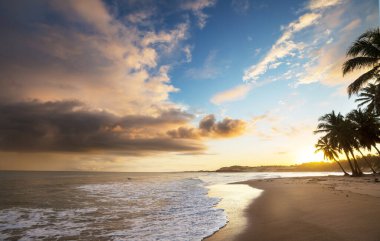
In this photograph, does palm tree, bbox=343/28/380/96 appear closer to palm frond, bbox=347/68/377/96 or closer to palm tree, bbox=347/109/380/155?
palm frond, bbox=347/68/377/96

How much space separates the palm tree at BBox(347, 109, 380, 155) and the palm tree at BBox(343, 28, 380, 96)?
3051 cm

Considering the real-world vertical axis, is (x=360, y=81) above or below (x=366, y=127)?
below

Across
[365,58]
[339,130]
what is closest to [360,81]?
[365,58]

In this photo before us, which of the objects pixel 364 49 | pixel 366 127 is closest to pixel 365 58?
pixel 364 49

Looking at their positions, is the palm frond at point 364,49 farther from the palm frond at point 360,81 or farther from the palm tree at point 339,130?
the palm tree at point 339,130

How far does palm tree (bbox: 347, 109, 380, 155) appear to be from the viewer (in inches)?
1828

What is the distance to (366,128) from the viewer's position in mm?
47062

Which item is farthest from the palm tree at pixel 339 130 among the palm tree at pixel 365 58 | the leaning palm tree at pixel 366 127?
the palm tree at pixel 365 58

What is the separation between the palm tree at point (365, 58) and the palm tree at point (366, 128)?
1201 inches

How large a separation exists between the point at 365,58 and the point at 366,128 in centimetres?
3256

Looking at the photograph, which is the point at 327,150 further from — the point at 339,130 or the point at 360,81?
the point at 360,81

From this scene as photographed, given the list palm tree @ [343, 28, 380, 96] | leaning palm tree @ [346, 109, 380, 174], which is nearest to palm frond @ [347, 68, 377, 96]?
palm tree @ [343, 28, 380, 96]

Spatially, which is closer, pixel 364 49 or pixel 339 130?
pixel 364 49

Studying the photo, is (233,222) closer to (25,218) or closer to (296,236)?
(296,236)
